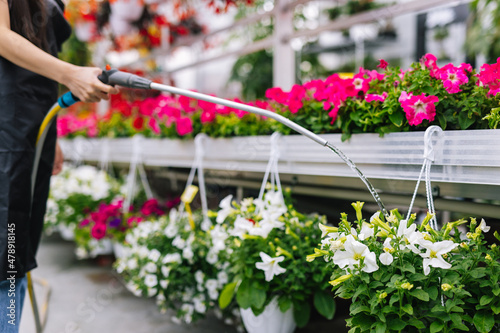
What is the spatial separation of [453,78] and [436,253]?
50 centimetres

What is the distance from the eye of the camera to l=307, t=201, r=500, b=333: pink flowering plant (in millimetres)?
974

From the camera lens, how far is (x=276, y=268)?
4.60 feet

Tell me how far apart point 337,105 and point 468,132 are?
0.40 meters

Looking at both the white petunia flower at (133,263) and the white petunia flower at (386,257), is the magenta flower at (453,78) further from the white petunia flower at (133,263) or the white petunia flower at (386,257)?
the white petunia flower at (133,263)

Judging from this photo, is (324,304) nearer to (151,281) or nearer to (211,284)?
(211,284)

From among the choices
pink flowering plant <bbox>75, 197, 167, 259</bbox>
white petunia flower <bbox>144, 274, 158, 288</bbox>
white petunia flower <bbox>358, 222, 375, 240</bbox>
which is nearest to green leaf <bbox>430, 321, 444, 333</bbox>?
white petunia flower <bbox>358, 222, 375, 240</bbox>

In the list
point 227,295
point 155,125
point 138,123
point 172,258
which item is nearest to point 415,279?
point 227,295

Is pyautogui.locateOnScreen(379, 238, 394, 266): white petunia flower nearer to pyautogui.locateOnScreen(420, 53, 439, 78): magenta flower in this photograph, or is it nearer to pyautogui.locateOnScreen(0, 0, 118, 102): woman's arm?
pyautogui.locateOnScreen(420, 53, 439, 78): magenta flower

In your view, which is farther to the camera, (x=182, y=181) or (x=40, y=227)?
(x=182, y=181)

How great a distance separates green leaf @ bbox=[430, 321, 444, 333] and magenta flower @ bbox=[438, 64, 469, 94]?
589mm

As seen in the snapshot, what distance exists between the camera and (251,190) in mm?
2336

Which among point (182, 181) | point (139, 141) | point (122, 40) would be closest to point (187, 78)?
point (122, 40)

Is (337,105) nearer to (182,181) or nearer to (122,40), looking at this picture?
(182,181)

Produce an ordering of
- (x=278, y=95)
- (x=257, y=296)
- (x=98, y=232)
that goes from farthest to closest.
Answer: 1. (x=98, y=232)
2. (x=278, y=95)
3. (x=257, y=296)
